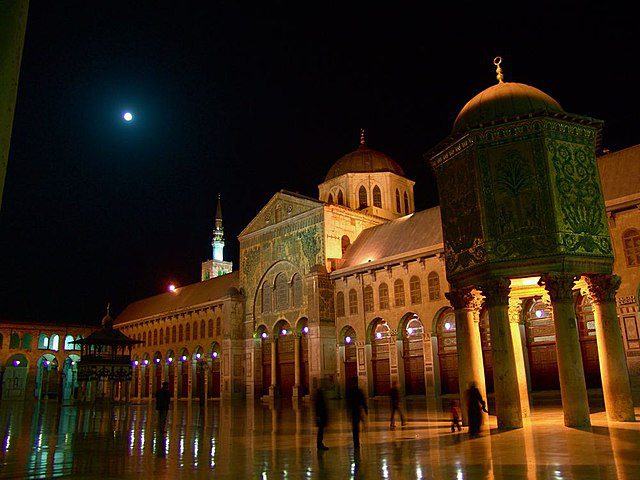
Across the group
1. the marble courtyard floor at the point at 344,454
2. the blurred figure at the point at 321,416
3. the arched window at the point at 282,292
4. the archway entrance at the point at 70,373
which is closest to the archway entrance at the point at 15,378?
the archway entrance at the point at 70,373

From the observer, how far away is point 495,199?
1323cm

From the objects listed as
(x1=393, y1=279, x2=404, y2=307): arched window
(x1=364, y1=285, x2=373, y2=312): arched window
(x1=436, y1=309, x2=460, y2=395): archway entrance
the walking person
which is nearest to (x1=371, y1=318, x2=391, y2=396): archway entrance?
(x1=364, y1=285, x2=373, y2=312): arched window

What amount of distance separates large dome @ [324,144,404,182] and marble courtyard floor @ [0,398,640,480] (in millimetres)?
29606

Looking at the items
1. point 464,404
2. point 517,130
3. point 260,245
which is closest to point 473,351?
point 464,404

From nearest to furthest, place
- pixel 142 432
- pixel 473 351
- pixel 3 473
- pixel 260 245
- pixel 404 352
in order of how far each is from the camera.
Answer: pixel 3 473, pixel 473 351, pixel 142 432, pixel 404 352, pixel 260 245

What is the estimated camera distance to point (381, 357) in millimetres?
32188

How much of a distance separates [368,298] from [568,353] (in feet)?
69.2

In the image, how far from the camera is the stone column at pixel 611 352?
41.0 ft

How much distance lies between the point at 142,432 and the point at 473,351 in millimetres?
9775

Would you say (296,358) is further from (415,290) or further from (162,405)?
(162,405)

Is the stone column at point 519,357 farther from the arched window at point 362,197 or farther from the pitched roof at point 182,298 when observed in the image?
the pitched roof at point 182,298

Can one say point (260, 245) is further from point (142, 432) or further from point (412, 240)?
point (142, 432)

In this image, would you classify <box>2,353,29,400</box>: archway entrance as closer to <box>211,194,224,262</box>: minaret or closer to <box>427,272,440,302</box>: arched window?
<box>211,194,224,262</box>: minaret

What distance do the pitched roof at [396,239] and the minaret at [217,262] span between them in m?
38.0
